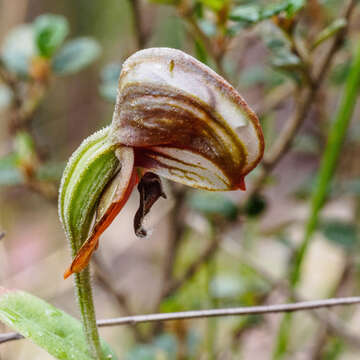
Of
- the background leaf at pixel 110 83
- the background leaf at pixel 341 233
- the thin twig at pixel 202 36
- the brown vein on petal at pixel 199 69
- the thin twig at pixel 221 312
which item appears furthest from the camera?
the background leaf at pixel 341 233

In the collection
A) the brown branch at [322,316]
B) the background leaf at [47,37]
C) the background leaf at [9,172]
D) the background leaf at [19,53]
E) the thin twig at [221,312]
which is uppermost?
the background leaf at [47,37]

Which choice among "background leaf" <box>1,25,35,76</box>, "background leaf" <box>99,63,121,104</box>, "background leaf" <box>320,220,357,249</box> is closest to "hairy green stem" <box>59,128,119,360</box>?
"background leaf" <box>99,63,121,104</box>

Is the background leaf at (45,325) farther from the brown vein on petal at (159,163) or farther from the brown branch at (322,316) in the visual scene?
the brown branch at (322,316)

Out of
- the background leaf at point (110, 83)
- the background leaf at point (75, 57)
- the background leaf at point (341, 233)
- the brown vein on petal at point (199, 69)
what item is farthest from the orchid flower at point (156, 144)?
the background leaf at point (341, 233)

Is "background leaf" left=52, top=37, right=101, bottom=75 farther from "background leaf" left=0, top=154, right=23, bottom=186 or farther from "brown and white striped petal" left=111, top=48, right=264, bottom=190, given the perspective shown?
"brown and white striped petal" left=111, top=48, right=264, bottom=190

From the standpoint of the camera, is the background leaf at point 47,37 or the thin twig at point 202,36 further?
the background leaf at point 47,37
